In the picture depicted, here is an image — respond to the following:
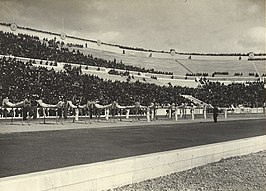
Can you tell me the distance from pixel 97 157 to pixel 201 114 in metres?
29.5

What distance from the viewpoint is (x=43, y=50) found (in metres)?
32.4

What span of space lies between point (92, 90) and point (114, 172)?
23322 millimetres

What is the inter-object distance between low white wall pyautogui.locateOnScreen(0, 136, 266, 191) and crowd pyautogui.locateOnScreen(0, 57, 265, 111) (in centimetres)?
1327

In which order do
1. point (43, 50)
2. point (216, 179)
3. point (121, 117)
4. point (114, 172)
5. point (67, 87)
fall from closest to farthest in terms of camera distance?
point (114, 172) → point (216, 179) → point (67, 87) → point (121, 117) → point (43, 50)

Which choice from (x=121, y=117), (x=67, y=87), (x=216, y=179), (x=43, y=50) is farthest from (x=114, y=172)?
(x=43, y=50)

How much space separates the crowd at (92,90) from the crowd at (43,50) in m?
1.54

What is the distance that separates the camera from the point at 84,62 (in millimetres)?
36688

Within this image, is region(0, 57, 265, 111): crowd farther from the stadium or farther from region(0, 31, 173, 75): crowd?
region(0, 31, 173, 75): crowd

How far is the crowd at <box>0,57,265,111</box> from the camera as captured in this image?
2331cm

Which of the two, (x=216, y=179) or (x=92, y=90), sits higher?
(x=92, y=90)

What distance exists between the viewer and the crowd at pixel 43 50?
93.0 ft

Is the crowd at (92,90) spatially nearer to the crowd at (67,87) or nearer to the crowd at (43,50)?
the crowd at (67,87)

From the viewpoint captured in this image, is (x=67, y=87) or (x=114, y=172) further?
(x=67, y=87)

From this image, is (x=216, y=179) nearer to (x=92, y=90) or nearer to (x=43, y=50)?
(x=92, y=90)
